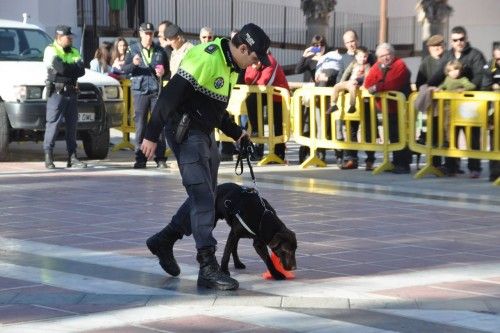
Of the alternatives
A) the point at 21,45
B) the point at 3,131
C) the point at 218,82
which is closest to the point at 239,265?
the point at 218,82

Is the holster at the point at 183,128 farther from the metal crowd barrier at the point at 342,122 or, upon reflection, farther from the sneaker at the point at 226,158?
the sneaker at the point at 226,158

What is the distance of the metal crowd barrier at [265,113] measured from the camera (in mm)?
17406

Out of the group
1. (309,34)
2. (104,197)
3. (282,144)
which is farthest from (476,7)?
(104,197)

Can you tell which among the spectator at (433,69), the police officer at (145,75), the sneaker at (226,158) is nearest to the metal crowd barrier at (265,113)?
the sneaker at (226,158)

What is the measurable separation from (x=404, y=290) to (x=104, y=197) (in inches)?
226

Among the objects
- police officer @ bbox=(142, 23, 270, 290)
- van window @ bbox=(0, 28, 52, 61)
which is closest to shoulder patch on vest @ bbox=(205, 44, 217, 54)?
police officer @ bbox=(142, 23, 270, 290)

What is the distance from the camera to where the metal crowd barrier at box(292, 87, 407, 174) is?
52.3ft

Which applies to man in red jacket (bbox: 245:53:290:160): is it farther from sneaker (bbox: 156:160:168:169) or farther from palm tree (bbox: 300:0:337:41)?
palm tree (bbox: 300:0:337:41)

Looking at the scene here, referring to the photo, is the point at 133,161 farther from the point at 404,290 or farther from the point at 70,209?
the point at 404,290

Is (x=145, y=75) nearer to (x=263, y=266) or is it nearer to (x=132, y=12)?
(x=263, y=266)

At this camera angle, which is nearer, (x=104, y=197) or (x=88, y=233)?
(x=88, y=233)

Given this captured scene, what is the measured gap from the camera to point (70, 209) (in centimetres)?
1262

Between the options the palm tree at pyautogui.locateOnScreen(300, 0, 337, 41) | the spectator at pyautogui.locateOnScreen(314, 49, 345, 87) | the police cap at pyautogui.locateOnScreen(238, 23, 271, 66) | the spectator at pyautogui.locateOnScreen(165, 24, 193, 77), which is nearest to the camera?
the police cap at pyautogui.locateOnScreen(238, 23, 271, 66)

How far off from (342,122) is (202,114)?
328 inches
